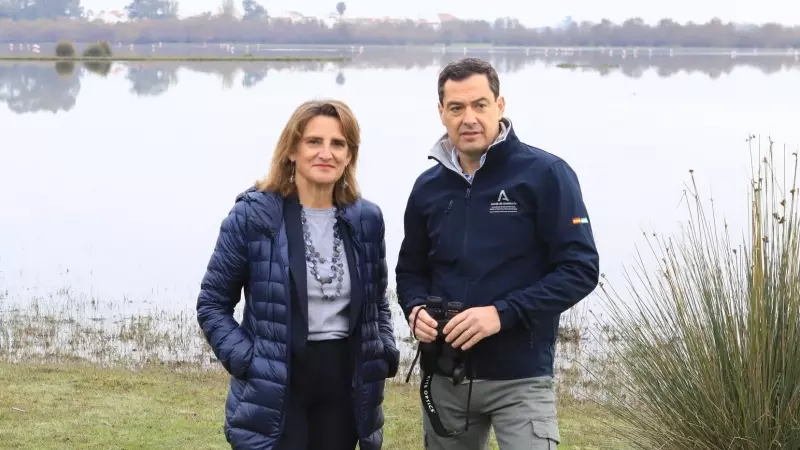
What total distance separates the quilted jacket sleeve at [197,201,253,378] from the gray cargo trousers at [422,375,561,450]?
631mm

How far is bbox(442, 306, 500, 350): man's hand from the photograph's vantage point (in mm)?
3027

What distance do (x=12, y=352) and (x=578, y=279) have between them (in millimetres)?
6549

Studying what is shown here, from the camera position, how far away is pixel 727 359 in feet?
12.5

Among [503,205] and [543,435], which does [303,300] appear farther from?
[543,435]

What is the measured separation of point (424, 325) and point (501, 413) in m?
0.36

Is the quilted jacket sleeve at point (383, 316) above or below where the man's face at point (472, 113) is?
below

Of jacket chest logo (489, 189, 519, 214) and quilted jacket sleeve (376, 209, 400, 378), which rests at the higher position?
jacket chest logo (489, 189, 519, 214)

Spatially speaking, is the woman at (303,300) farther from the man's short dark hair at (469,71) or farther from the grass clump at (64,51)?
the grass clump at (64,51)

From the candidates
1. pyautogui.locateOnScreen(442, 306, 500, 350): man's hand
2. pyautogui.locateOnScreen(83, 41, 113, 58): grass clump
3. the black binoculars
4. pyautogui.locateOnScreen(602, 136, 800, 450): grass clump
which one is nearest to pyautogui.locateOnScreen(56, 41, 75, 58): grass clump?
pyautogui.locateOnScreen(83, 41, 113, 58): grass clump

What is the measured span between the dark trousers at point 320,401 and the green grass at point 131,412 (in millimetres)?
1789

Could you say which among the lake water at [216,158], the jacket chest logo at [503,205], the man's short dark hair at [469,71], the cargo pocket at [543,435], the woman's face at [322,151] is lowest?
the lake water at [216,158]

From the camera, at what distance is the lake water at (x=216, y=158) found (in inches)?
489

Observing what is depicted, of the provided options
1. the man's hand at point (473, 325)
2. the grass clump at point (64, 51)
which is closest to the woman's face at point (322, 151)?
the man's hand at point (473, 325)

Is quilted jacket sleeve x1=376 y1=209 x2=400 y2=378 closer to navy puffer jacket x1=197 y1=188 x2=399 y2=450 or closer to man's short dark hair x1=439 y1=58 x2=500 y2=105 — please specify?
navy puffer jacket x1=197 y1=188 x2=399 y2=450
